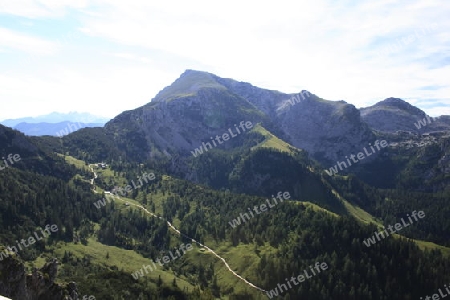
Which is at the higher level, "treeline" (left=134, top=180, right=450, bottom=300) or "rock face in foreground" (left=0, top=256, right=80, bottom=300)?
"rock face in foreground" (left=0, top=256, right=80, bottom=300)

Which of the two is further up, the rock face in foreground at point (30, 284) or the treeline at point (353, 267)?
the rock face in foreground at point (30, 284)

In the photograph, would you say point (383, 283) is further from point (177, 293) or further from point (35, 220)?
point (35, 220)

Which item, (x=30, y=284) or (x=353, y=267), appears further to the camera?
(x=353, y=267)

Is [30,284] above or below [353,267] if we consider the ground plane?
above

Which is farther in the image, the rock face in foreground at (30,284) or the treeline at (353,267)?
the treeline at (353,267)

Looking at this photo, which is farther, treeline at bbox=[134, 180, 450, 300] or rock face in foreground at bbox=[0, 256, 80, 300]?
treeline at bbox=[134, 180, 450, 300]

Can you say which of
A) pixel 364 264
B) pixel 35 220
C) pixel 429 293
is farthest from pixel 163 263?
pixel 429 293

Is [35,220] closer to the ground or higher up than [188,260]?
higher up

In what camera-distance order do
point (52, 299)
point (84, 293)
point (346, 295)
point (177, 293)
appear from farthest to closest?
point (346, 295), point (177, 293), point (84, 293), point (52, 299)
